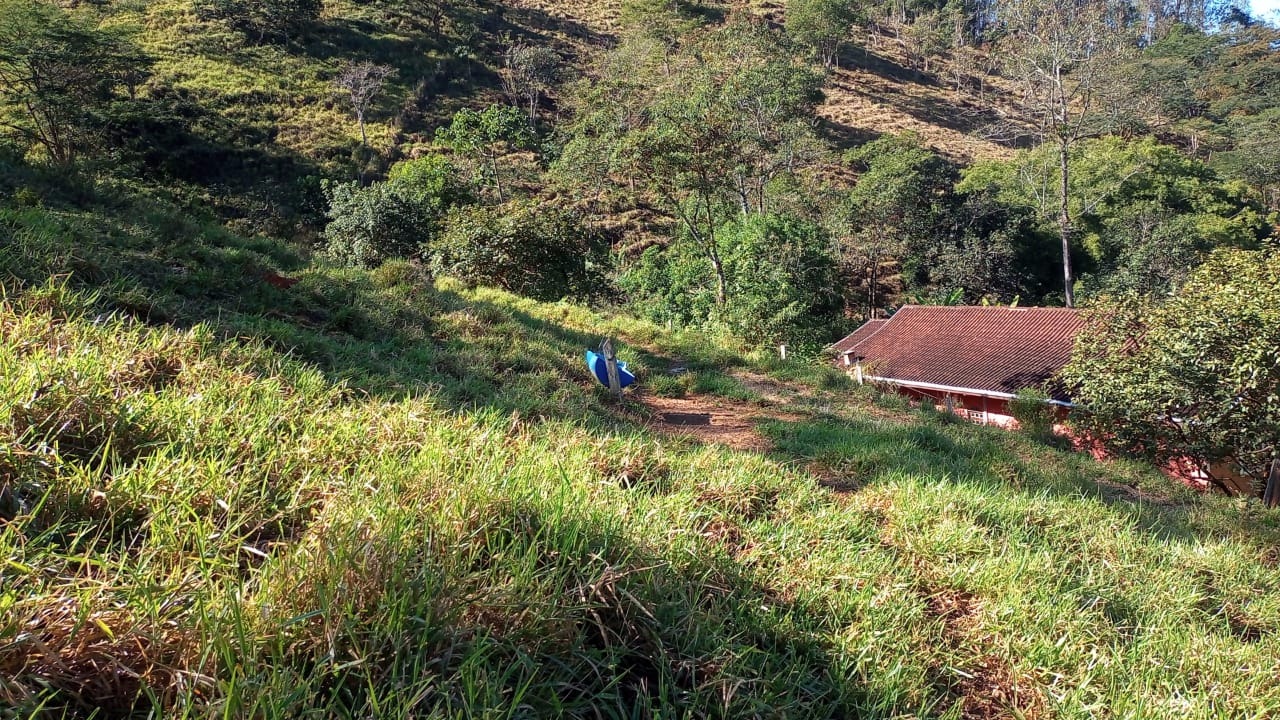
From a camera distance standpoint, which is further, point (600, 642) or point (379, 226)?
point (379, 226)

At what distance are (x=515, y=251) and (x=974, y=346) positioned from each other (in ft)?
38.2

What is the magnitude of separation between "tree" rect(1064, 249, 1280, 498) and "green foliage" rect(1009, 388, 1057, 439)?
61 cm

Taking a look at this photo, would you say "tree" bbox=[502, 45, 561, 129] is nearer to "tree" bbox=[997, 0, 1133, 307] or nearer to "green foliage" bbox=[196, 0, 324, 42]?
"green foliage" bbox=[196, 0, 324, 42]

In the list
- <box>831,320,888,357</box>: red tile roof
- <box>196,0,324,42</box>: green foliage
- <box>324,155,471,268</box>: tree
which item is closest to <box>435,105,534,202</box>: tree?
<box>324,155,471,268</box>: tree

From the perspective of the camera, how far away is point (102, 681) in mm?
1003

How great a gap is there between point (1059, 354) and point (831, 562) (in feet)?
46.7

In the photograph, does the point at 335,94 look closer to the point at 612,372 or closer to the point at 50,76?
the point at 50,76

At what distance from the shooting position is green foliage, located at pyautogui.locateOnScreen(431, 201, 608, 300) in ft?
40.1

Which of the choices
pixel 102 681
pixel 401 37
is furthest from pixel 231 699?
pixel 401 37

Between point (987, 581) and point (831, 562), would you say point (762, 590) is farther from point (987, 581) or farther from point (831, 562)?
point (987, 581)

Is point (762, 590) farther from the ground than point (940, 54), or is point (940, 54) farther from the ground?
point (940, 54)

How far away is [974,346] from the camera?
49.9ft

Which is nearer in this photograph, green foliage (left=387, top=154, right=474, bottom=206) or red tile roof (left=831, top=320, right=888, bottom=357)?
red tile roof (left=831, top=320, right=888, bottom=357)

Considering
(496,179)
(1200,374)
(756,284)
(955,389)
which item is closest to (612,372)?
(1200,374)
